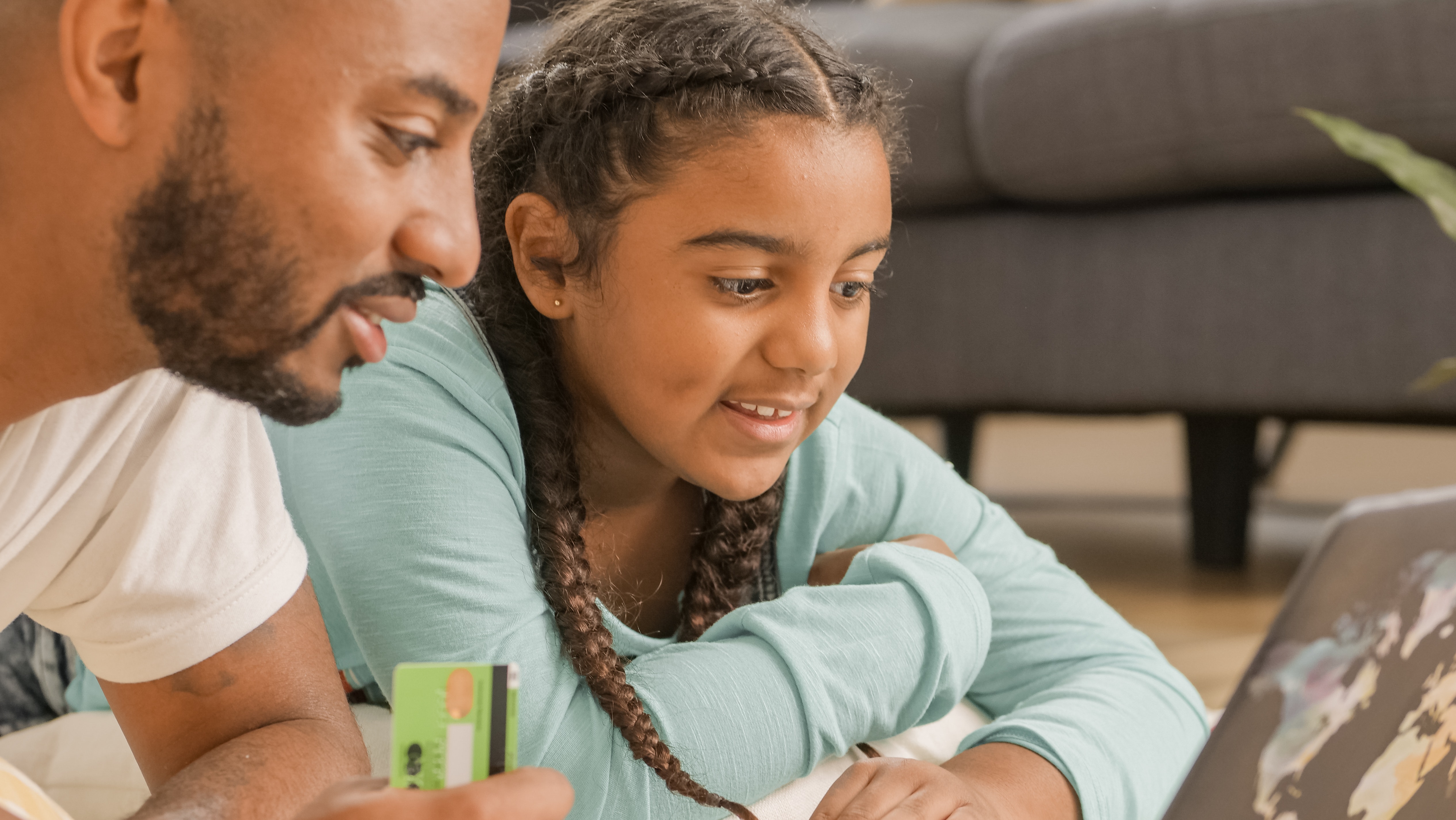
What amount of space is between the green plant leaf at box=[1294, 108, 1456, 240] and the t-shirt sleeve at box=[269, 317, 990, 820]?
0.31 meters

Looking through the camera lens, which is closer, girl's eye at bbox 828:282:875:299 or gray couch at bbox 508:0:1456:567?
girl's eye at bbox 828:282:875:299

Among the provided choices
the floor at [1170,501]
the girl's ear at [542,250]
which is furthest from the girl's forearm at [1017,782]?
the girl's ear at [542,250]

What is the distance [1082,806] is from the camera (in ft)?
2.39

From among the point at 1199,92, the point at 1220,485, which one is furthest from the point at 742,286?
the point at 1220,485

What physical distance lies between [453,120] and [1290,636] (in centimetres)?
33

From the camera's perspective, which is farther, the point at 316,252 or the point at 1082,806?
the point at 1082,806

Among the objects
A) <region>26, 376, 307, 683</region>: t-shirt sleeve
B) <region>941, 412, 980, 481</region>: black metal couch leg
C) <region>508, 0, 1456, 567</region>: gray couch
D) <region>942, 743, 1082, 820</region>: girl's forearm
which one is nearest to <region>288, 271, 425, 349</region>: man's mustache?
<region>26, 376, 307, 683</region>: t-shirt sleeve

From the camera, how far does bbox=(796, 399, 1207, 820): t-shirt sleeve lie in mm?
766

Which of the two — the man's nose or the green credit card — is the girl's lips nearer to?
the man's nose

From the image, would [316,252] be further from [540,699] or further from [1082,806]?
[1082,806]

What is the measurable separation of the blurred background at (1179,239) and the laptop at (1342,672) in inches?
31.5

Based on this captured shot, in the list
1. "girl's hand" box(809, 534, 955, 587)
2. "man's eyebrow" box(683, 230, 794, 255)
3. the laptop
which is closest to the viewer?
the laptop

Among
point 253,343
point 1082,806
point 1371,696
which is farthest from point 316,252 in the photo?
point 1082,806

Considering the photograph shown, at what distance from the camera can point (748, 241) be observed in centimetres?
71
